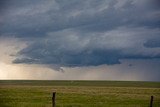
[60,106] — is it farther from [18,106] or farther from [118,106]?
[118,106]

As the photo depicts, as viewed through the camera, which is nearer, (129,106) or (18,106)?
(18,106)

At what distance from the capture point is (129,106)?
3656 centimetres

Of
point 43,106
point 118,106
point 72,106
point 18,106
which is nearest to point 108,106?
point 118,106

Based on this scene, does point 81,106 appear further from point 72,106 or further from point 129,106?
point 129,106

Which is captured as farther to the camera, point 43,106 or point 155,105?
point 155,105

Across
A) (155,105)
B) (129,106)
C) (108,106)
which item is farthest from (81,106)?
(155,105)

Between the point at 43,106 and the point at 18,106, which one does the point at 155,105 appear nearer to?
the point at 43,106

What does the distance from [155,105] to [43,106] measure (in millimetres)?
13697

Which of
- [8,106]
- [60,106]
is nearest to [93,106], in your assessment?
[60,106]

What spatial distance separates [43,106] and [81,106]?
430 cm

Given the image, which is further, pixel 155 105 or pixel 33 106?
pixel 155 105

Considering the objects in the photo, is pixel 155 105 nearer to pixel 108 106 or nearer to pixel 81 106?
pixel 108 106

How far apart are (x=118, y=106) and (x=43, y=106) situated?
370 inches

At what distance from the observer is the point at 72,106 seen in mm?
34531
